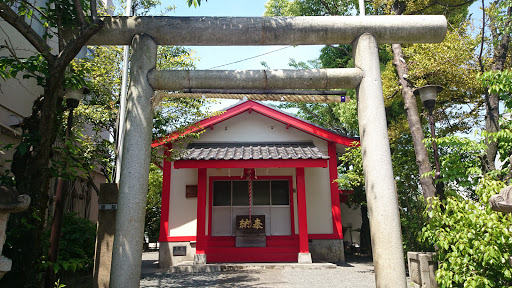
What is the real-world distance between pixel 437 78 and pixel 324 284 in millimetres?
6283

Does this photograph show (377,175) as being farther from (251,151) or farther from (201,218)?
(201,218)

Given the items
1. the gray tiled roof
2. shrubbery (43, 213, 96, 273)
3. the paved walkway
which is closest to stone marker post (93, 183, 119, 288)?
shrubbery (43, 213, 96, 273)

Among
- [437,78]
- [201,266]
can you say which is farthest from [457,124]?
[201,266]

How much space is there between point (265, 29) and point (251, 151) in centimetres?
666

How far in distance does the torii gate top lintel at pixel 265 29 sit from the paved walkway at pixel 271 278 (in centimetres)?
540

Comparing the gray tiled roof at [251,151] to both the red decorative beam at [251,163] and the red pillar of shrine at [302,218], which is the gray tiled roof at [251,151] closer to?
the red decorative beam at [251,163]

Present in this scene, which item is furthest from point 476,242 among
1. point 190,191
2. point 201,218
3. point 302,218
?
point 190,191

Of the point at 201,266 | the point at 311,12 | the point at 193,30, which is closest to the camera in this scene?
the point at 193,30

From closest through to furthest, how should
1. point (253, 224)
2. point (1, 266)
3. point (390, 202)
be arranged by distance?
point (1, 266), point (390, 202), point (253, 224)

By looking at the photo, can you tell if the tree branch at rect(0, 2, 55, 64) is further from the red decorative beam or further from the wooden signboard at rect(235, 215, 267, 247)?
the wooden signboard at rect(235, 215, 267, 247)

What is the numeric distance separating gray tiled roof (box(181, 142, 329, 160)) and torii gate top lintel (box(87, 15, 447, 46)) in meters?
5.65

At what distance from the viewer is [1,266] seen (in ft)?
9.49

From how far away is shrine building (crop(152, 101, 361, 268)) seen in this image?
35.8ft

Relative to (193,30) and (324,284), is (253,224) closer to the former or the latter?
(324,284)
